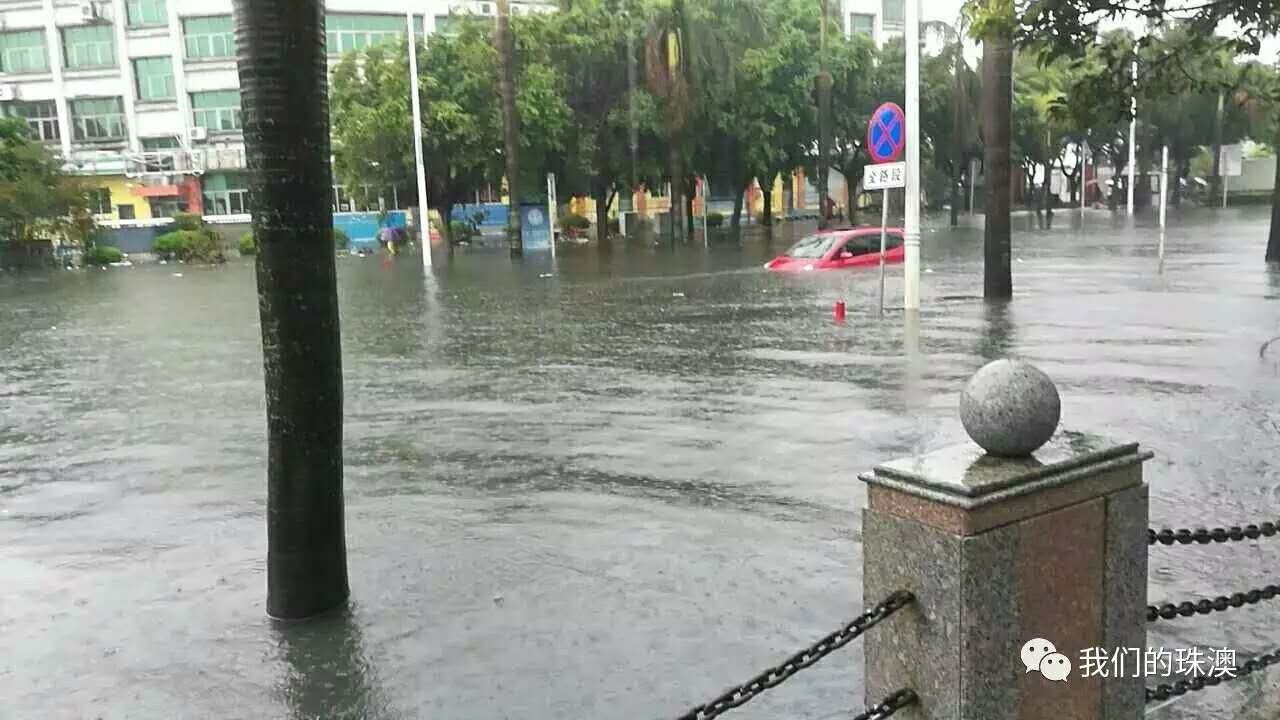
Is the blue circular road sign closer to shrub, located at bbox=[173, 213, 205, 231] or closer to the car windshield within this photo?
the car windshield

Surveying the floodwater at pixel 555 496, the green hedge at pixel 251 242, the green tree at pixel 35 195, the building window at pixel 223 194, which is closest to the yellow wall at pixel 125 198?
the building window at pixel 223 194

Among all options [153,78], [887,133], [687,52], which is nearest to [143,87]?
[153,78]

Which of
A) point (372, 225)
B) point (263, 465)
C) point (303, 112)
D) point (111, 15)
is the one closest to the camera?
point (303, 112)

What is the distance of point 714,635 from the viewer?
15.9ft

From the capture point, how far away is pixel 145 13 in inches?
2461

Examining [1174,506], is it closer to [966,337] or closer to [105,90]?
[966,337]

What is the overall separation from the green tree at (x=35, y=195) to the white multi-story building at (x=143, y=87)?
51.0 feet

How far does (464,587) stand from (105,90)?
66.8 m

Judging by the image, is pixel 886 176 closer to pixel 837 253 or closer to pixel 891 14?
pixel 837 253

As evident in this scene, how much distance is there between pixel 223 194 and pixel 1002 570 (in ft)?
216

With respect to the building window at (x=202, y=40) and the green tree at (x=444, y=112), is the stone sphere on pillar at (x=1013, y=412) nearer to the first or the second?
the green tree at (x=444, y=112)

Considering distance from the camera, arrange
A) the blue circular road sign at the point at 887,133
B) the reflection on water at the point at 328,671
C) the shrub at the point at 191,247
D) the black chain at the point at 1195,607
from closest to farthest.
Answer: the black chain at the point at 1195,607 < the reflection on water at the point at 328,671 < the blue circular road sign at the point at 887,133 < the shrub at the point at 191,247

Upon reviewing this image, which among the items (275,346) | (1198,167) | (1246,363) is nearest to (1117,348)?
(1246,363)

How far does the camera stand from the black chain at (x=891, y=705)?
3045 mm
